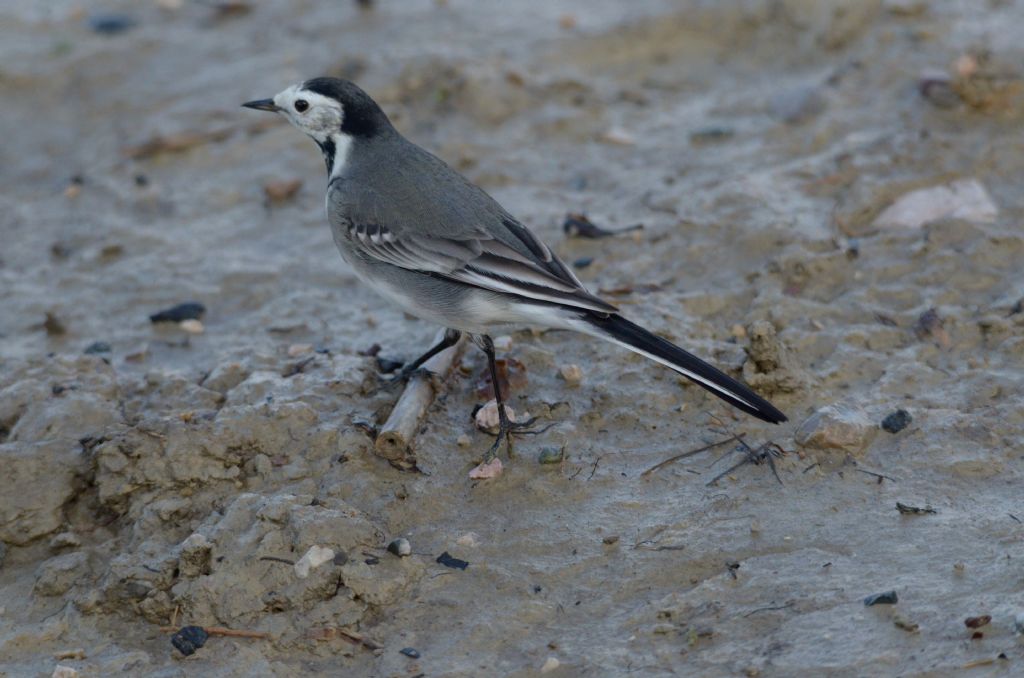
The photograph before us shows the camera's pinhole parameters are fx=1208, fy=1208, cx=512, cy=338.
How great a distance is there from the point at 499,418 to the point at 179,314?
2509 millimetres

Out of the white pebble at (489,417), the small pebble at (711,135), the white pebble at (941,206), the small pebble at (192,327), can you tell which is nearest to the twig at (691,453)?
the white pebble at (489,417)

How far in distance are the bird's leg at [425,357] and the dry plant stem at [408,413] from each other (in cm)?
3

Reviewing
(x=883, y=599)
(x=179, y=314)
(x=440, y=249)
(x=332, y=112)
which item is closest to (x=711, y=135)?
(x=332, y=112)

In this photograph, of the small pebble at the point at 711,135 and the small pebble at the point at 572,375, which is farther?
the small pebble at the point at 711,135

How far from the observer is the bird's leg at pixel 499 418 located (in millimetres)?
5730

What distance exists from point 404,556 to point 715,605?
1.31 meters

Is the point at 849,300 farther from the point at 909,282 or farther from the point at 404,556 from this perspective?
the point at 404,556

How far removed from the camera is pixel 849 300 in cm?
675

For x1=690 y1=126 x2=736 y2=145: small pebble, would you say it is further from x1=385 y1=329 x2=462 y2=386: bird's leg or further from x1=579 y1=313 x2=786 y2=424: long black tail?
x1=579 y1=313 x2=786 y2=424: long black tail

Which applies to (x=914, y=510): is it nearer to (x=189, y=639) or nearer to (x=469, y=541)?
(x=469, y=541)

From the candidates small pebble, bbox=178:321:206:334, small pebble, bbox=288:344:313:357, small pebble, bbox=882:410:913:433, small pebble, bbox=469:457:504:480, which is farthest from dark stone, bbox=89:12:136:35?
small pebble, bbox=882:410:913:433

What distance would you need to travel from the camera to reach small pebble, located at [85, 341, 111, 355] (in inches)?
277

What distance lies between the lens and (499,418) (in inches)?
231

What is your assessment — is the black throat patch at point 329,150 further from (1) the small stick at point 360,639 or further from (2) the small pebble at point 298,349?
(1) the small stick at point 360,639
